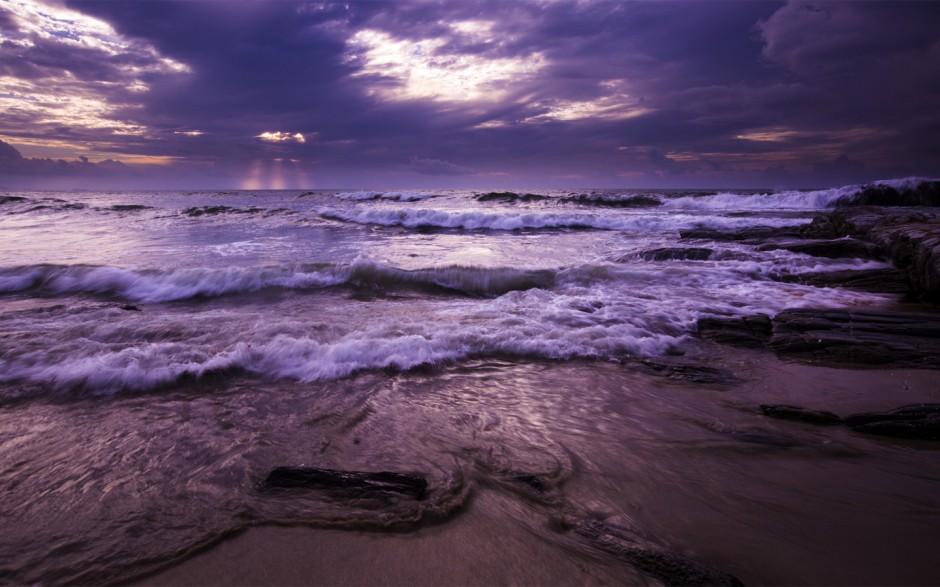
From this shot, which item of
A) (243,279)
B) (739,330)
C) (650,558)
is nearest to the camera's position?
(650,558)

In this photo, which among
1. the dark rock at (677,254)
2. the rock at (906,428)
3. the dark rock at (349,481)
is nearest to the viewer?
the dark rock at (349,481)

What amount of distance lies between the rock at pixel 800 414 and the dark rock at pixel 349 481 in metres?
2.85

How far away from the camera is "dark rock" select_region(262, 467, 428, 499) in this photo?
257cm

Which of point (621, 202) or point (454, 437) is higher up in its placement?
point (621, 202)

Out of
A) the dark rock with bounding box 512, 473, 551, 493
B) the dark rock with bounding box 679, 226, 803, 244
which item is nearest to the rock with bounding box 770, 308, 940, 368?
the dark rock with bounding box 512, 473, 551, 493

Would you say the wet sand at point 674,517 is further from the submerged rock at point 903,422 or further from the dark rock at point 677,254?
the dark rock at point 677,254

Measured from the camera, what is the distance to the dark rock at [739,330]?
18.1 ft

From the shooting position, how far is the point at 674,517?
7.91ft

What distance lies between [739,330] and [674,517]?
13.6ft

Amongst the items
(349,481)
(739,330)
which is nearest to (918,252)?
(739,330)

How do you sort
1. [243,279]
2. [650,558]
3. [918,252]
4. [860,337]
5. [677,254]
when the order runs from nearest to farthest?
[650,558], [860,337], [918,252], [243,279], [677,254]

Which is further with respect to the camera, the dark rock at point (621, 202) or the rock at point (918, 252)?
the dark rock at point (621, 202)

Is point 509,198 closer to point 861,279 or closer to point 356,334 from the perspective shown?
point 861,279

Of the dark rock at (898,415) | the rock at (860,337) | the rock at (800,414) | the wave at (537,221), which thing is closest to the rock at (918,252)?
the rock at (860,337)
